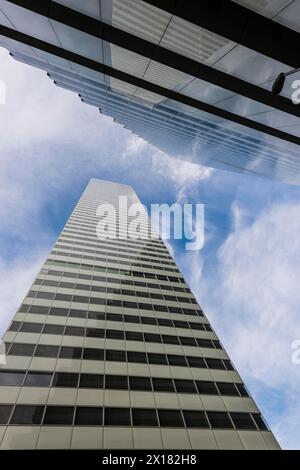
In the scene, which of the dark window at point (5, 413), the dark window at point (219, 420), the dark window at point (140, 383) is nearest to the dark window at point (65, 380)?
the dark window at point (5, 413)

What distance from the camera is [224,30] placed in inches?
293

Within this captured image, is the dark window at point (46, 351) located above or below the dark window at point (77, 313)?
below

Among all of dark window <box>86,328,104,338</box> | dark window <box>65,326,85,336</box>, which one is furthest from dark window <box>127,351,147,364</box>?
dark window <box>65,326,85,336</box>

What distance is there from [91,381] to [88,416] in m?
2.58

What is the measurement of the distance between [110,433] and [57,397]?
3722mm

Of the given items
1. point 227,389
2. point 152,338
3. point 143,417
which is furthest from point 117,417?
point 227,389

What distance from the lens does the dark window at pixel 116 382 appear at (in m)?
17.4

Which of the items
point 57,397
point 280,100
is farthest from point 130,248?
point 280,100

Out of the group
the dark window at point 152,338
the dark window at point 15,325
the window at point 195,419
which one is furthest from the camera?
the dark window at point 152,338

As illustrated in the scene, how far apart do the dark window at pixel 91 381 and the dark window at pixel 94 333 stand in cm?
396

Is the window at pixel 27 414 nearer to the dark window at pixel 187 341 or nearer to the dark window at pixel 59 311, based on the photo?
the dark window at pixel 59 311

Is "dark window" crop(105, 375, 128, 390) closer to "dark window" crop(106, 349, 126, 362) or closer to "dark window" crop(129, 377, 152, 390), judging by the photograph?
"dark window" crop(129, 377, 152, 390)

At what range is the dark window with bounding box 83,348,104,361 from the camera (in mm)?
19406
